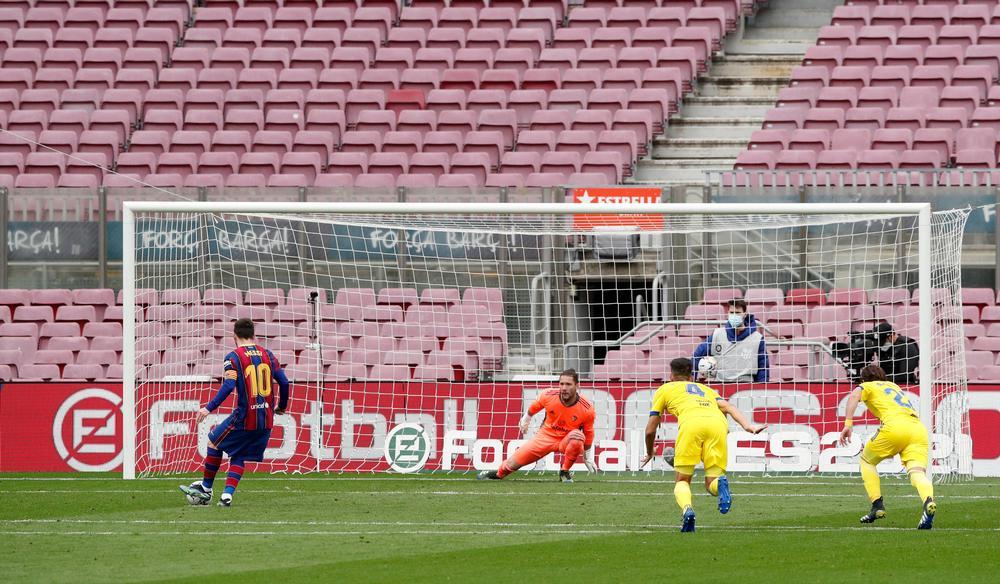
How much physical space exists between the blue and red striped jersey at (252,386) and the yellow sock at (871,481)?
5.02 metres

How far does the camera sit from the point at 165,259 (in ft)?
65.0

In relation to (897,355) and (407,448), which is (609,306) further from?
(897,355)

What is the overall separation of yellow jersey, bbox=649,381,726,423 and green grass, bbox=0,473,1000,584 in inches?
34.4

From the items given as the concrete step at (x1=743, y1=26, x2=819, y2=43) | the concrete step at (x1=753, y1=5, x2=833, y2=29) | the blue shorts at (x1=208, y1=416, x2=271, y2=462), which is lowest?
the blue shorts at (x1=208, y1=416, x2=271, y2=462)

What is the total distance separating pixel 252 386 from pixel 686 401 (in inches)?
157

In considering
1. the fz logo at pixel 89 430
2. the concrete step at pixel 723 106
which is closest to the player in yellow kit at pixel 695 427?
the fz logo at pixel 89 430

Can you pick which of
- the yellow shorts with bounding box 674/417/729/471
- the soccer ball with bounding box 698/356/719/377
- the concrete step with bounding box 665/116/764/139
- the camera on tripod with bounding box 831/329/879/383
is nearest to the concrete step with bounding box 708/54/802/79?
the concrete step with bounding box 665/116/764/139

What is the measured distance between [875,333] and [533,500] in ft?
19.4

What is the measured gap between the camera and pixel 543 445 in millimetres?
16734

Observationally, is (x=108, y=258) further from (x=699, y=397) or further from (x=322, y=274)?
(x=699, y=397)

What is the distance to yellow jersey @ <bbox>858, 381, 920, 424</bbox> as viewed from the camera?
41.3ft

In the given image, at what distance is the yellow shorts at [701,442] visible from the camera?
11883 millimetres

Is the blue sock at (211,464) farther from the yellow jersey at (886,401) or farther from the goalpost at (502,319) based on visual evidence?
the yellow jersey at (886,401)

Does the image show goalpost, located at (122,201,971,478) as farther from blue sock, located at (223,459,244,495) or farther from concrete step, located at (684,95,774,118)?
concrete step, located at (684,95,774,118)
